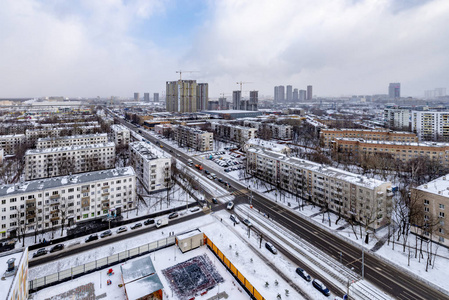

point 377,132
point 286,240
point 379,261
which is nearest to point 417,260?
point 379,261

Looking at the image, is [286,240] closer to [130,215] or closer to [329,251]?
[329,251]

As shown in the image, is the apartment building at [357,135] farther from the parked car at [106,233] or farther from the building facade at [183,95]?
the building facade at [183,95]

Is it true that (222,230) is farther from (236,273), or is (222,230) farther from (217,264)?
(236,273)

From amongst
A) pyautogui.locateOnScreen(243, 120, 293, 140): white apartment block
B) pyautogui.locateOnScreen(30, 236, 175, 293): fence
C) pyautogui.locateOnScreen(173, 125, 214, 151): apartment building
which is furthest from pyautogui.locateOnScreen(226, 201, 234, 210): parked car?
pyautogui.locateOnScreen(243, 120, 293, 140): white apartment block

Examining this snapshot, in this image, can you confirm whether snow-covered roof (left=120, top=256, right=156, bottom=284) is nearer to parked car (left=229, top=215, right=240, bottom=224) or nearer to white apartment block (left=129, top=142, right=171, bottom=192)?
parked car (left=229, top=215, right=240, bottom=224)

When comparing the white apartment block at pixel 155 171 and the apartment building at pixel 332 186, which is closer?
the apartment building at pixel 332 186

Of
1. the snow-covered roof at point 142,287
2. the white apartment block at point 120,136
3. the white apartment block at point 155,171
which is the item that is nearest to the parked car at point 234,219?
the white apartment block at point 155,171
